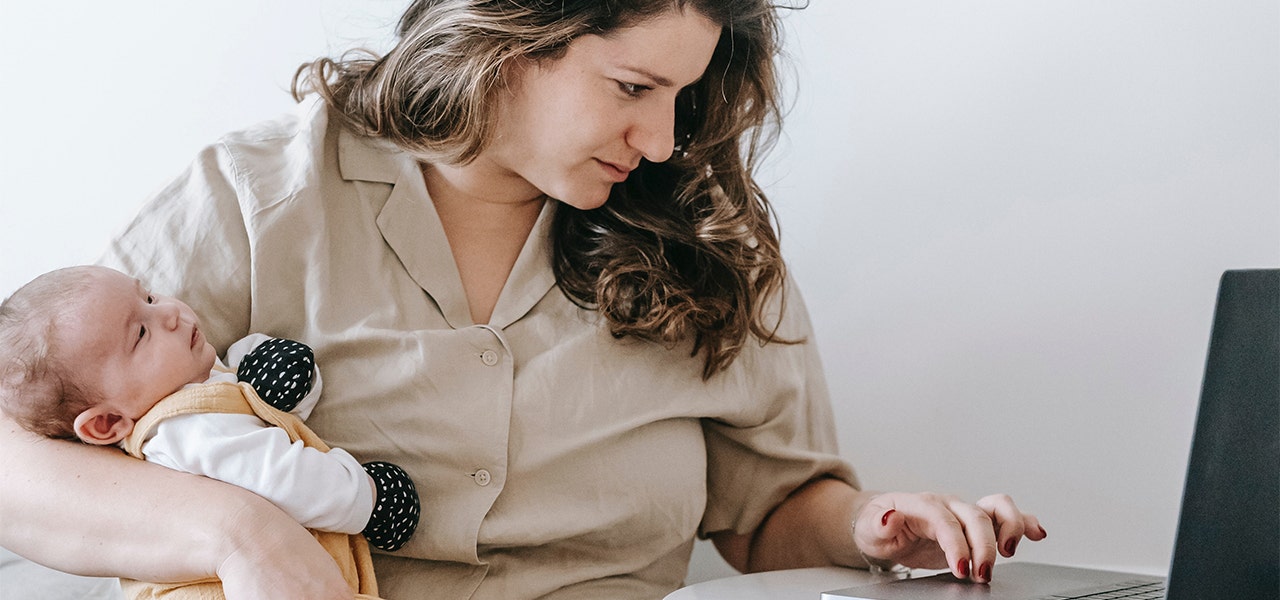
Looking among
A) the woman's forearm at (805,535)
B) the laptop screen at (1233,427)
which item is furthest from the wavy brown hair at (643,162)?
the laptop screen at (1233,427)

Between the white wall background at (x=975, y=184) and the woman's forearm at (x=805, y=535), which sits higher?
the white wall background at (x=975, y=184)

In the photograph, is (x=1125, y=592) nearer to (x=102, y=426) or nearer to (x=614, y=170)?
(x=614, y=170)

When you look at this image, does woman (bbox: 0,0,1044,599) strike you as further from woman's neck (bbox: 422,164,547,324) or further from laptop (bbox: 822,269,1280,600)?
laptop (bbox: 822,269,1280,600)

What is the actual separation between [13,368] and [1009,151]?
133 cm

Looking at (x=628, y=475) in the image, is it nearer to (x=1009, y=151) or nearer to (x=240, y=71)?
(x=1009, y=151)

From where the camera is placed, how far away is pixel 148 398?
3.38 feet

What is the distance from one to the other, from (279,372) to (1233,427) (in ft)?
2.69

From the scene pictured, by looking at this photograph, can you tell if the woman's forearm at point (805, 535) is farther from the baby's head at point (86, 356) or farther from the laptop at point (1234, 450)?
the baby's head at point (86, 356)

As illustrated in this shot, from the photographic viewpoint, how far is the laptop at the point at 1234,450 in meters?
0.79

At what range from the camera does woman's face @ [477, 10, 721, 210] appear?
123cm

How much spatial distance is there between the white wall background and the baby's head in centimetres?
64

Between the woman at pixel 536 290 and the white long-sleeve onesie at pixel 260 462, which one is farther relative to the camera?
the woman at pixel 536 290

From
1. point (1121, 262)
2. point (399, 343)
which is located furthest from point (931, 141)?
point (399, 343)

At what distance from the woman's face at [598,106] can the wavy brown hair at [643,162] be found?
18 millimetres
